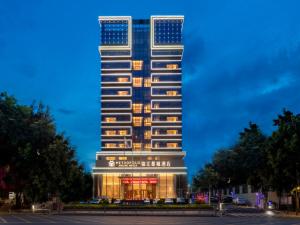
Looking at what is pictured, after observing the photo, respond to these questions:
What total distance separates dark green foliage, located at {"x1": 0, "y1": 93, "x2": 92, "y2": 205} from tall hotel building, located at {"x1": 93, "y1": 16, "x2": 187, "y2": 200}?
264 ft

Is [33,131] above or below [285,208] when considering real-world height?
above

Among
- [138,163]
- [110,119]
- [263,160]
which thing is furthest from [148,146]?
[263,160]

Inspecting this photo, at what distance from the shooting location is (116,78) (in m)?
181

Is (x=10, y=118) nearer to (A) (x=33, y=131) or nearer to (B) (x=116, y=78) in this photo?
(A) (x=33, y=131)

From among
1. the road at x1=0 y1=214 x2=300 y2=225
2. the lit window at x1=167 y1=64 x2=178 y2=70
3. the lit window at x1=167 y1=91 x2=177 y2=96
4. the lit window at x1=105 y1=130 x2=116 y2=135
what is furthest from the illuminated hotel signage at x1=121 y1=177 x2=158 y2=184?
the road at x1=0 y1=214 x2=300 y2=225

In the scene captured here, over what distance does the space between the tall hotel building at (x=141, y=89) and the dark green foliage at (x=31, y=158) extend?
80.5m

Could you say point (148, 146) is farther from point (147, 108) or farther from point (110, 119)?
point (110, 119)

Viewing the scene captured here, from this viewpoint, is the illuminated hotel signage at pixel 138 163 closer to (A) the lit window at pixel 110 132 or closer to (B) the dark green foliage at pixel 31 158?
(A) the lit window at pixel 110 132

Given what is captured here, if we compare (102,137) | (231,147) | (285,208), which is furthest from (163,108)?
(285,208)

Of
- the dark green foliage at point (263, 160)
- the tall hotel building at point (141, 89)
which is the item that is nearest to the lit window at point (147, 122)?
the tall hotel building at point (141, 89)

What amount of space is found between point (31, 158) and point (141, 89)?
367 feet

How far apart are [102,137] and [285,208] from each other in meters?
105

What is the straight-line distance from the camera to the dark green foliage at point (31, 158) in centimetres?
7431

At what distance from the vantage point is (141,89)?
185250 mm
